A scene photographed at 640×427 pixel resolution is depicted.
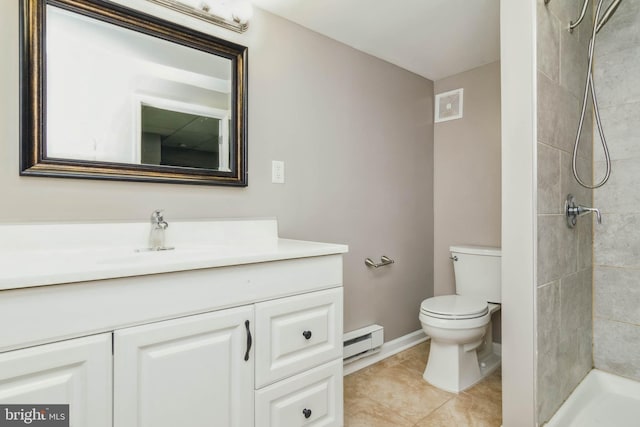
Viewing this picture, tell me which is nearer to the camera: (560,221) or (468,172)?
(560,221)

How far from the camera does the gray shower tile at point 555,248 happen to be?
1391mm

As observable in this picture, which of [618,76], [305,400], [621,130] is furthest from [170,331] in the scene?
[618,76]

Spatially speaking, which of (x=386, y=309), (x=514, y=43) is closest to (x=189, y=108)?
(x=514, y=43)

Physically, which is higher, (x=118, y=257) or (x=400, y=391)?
(x=118, y=257)

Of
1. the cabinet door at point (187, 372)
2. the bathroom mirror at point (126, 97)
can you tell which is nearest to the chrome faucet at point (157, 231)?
the bathroom mirror at point (126, 97)

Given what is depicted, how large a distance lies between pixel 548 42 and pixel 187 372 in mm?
1871

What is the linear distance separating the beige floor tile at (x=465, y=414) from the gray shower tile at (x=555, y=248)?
0.74 metres

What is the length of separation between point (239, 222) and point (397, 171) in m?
1.31

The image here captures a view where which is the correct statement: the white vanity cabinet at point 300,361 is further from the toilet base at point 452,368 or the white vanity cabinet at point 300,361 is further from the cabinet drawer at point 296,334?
the toilet base at point 452,368

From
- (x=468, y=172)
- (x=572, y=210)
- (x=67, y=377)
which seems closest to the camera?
(x=67, y=377)

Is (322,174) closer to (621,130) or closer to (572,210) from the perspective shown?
(572,210)

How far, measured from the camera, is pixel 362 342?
2082 millimetres

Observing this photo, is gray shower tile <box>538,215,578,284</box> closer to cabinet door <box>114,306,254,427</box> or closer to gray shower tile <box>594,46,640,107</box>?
gray shower tile <box>594,46,640,107</box>

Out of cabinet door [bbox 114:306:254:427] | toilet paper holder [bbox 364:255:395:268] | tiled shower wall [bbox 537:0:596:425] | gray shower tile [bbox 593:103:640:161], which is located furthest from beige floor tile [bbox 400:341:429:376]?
gray shower tile [bbox 593:103:640:161]
